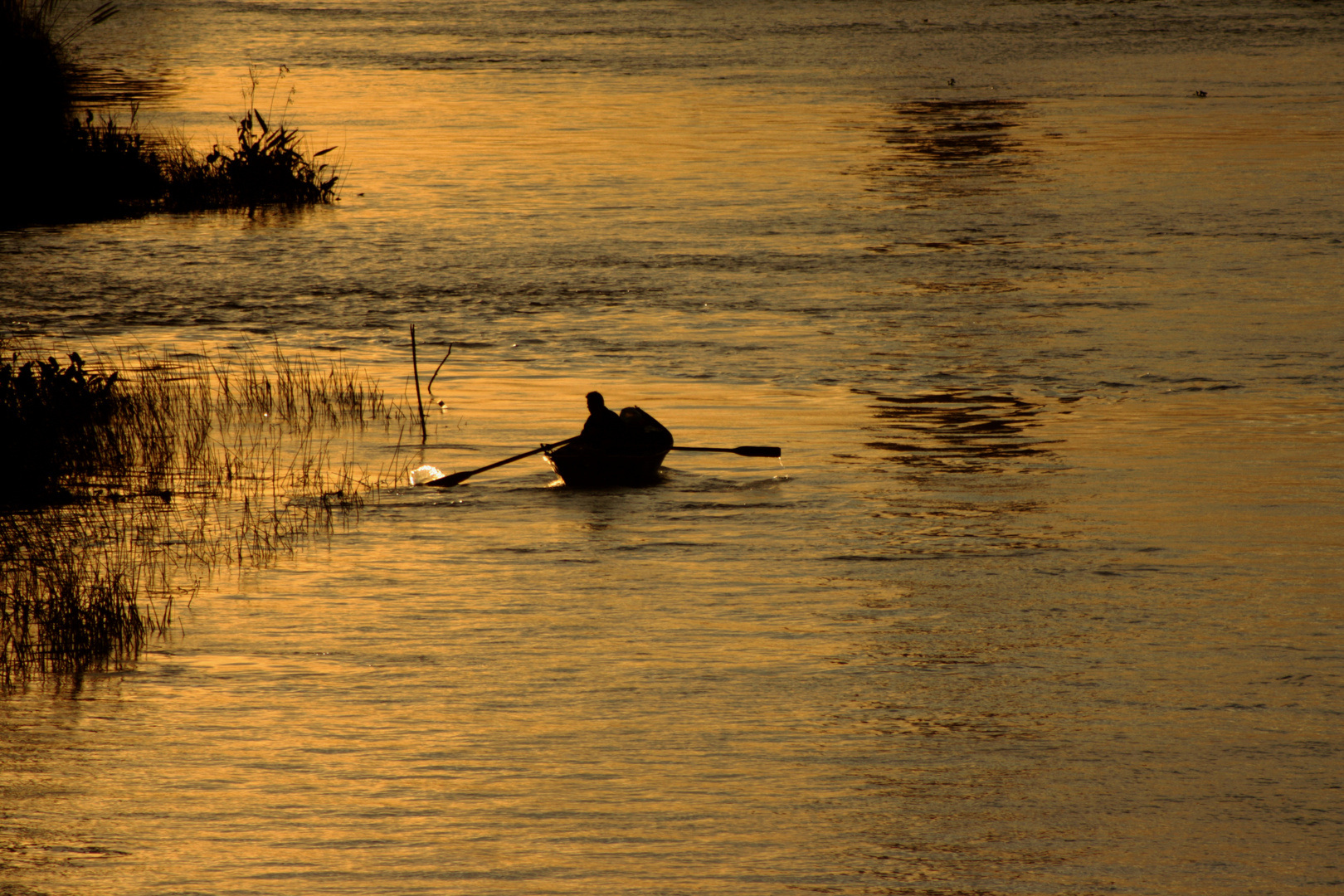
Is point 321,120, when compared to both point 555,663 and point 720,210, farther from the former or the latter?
point 555,663

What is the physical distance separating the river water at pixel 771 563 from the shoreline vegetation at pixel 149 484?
46 centimetres

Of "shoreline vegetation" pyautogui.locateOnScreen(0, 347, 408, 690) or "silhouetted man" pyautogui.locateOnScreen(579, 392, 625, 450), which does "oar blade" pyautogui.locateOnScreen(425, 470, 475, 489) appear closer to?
"shoreline vegetation" pyautogui.locateOnScreen(0, 347, 408, 690)

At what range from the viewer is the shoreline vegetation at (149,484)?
13008mm

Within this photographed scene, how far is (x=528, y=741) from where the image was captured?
11.1m

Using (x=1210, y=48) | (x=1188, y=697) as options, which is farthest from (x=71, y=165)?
(x=1210, y=48)

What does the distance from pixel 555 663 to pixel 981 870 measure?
4070 mm

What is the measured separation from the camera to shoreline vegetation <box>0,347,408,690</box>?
13.0 meters

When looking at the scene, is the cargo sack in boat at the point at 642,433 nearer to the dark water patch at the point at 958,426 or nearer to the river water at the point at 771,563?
the river water at the point at 771,563

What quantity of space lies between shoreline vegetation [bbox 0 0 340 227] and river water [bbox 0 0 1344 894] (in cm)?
137

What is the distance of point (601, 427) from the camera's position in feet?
54.5

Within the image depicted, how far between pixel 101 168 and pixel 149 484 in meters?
18.6

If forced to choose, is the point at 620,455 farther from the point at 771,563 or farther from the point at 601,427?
the point at 771,563

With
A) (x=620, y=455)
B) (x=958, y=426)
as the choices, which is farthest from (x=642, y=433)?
(x=958, y=426)

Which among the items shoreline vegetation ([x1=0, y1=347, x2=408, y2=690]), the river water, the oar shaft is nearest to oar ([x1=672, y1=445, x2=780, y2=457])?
the river water
